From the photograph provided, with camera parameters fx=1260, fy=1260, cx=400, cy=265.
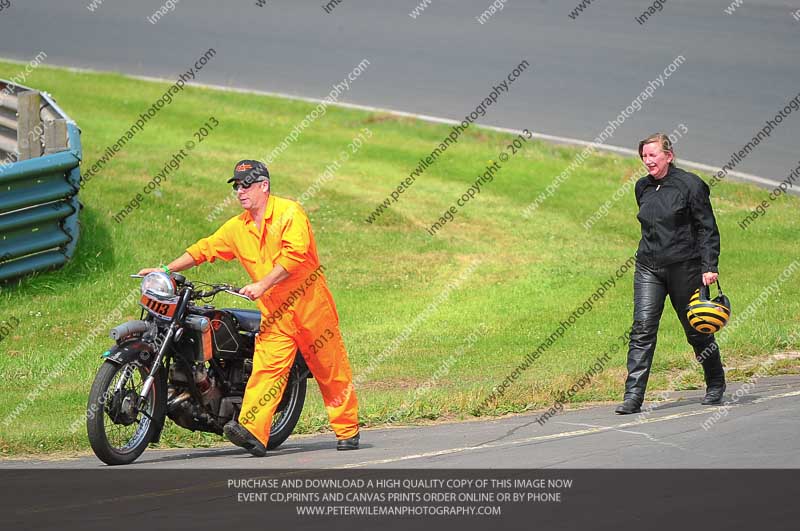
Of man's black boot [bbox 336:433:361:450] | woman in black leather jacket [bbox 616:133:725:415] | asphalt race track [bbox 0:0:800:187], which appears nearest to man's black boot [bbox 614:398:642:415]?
woman in black leather jacket [bbox 616:133:725:415]

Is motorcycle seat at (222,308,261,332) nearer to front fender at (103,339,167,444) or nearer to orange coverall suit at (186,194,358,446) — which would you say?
orange coverall suit at (186,194,358,446)

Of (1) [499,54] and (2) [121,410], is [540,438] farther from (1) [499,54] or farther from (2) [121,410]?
(1) [499,54]

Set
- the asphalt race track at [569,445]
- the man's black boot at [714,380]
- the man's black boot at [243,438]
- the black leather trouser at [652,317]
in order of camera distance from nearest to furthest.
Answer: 1. the asphalt race track at [569,445]
2. the man's black boot at [243,438]
3. the black leather trouser at [652,317]
4. the man's black boot at [714,380]

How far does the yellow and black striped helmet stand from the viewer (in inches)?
358

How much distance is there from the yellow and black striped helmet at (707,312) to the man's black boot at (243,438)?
3281 millimetres

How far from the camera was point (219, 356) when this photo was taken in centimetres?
839

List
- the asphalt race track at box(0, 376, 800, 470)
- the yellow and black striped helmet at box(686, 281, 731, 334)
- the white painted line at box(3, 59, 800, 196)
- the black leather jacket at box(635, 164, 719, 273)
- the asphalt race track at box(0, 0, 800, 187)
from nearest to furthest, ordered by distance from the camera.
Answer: the asphalt race track at box(0, 376, 800, 470) < the yellow and black striped helmet at box(686, 281, 731, 334) < the black leather jacket at box(635, 164, 719, 273) < the white painted line at box(3, 59, 800, 196) < the asphalt race track at box(0, 0, 800, 187)

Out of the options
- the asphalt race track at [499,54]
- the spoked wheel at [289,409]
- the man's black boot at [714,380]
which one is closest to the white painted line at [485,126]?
the asphalt race track at [499,54]

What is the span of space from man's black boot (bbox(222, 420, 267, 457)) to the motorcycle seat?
2.21 ft

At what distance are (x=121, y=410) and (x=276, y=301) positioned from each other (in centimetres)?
125

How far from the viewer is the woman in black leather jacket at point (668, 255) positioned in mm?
9203

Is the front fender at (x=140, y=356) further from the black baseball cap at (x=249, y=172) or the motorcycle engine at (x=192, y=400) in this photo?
the black baseball cap at (x=249, y=172)
